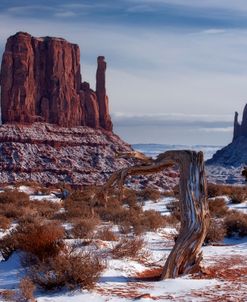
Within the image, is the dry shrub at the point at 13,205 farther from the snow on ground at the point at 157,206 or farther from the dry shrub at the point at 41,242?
the dry shrub at the point at 41,242

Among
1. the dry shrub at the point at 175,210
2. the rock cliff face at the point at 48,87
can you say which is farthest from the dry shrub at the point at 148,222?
the rock cliff face at the point at 48,87

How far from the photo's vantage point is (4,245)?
40.5ft

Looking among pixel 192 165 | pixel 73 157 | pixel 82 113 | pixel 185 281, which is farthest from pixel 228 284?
pixel 82 113

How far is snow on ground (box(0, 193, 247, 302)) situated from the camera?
31.1 ft

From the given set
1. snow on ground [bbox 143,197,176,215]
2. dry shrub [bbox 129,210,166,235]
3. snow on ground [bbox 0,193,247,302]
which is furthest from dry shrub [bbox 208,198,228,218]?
snow on ground [bbox 0,193,247,302]

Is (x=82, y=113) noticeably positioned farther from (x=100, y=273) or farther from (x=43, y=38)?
(x=100, y=273)

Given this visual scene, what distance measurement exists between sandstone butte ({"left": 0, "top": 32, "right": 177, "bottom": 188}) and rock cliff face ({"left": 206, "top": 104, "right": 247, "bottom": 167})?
30846 mm

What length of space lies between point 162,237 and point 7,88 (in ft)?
234

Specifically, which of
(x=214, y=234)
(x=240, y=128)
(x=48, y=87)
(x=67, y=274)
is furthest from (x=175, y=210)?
(x=240, y=128)

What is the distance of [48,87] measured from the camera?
92125 mm

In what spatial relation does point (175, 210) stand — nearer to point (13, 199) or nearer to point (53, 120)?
point (13, 199)

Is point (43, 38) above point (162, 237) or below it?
above

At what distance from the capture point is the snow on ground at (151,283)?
31.1 feet

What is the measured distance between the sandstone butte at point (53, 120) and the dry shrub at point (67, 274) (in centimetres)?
5249
